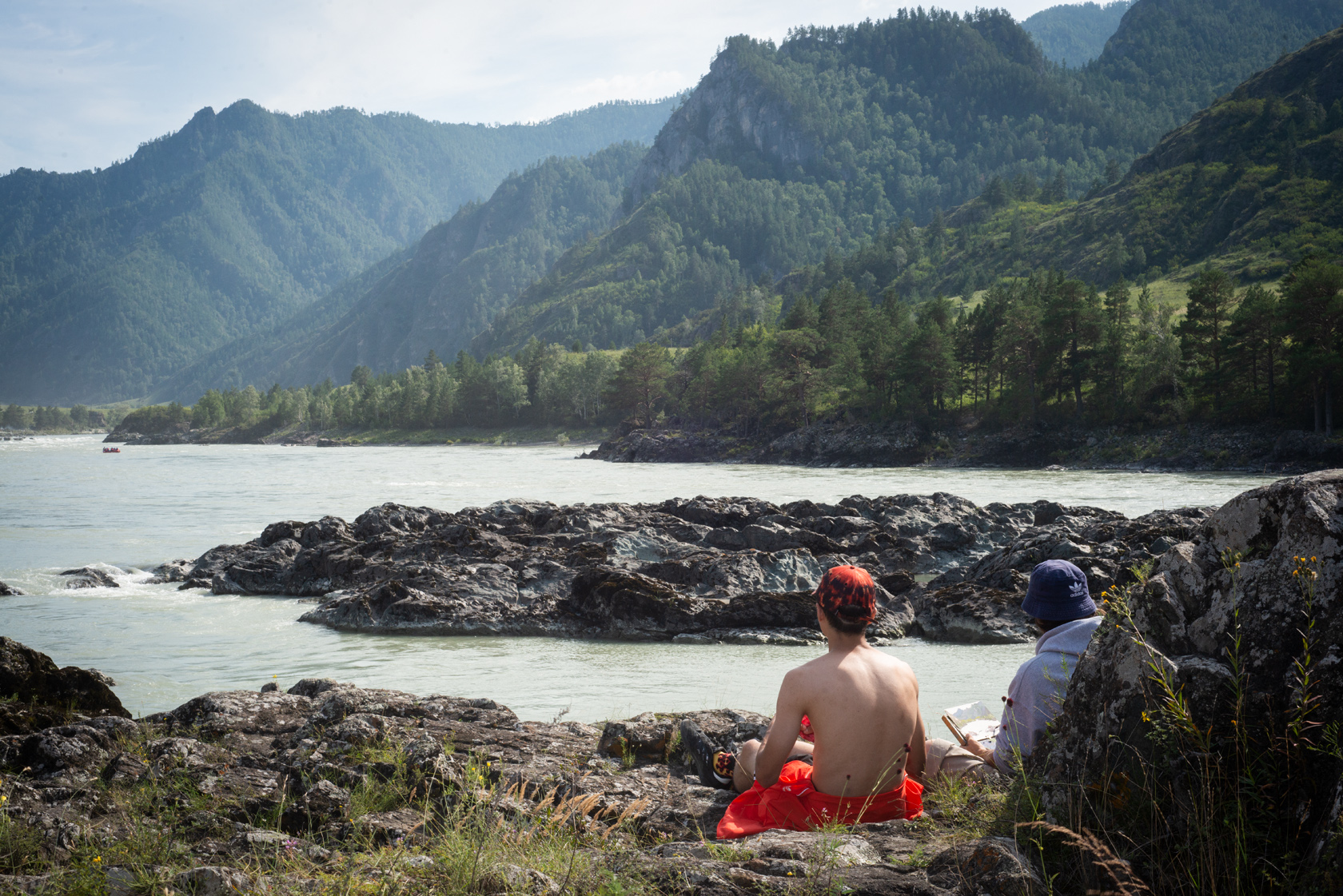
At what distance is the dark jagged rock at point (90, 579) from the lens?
21.3 m

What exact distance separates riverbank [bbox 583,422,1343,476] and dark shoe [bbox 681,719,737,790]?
4529 centimetres

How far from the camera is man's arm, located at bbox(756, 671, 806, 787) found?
193 inches

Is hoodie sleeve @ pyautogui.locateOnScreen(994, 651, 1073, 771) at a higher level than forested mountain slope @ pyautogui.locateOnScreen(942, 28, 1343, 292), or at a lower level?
lower

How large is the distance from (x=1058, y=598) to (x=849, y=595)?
1.80m

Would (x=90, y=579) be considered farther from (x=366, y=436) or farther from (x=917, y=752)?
(x=366, y=436)

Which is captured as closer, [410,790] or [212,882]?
[212,882]

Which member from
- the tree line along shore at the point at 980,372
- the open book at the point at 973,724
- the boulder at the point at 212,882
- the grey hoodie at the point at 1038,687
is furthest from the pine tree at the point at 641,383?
the boulder at the point at 212,882

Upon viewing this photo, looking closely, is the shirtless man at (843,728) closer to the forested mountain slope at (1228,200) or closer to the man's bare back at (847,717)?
the man's bare back at (847,717)

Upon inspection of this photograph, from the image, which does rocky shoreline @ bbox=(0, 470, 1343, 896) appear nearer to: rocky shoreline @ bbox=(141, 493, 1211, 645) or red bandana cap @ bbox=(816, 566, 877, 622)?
red bandana cap @ bbox=(816, 566, 877, 622)

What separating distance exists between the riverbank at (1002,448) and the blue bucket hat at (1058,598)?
4483 cm

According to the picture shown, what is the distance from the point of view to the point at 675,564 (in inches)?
747

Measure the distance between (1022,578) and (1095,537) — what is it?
5.31 metres

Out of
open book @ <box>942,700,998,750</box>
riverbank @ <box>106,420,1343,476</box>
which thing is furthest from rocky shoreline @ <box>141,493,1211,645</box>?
riverbank @ <box>106,420,1343,476</box>

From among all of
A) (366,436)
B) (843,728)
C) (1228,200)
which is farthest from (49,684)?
(366,436)
